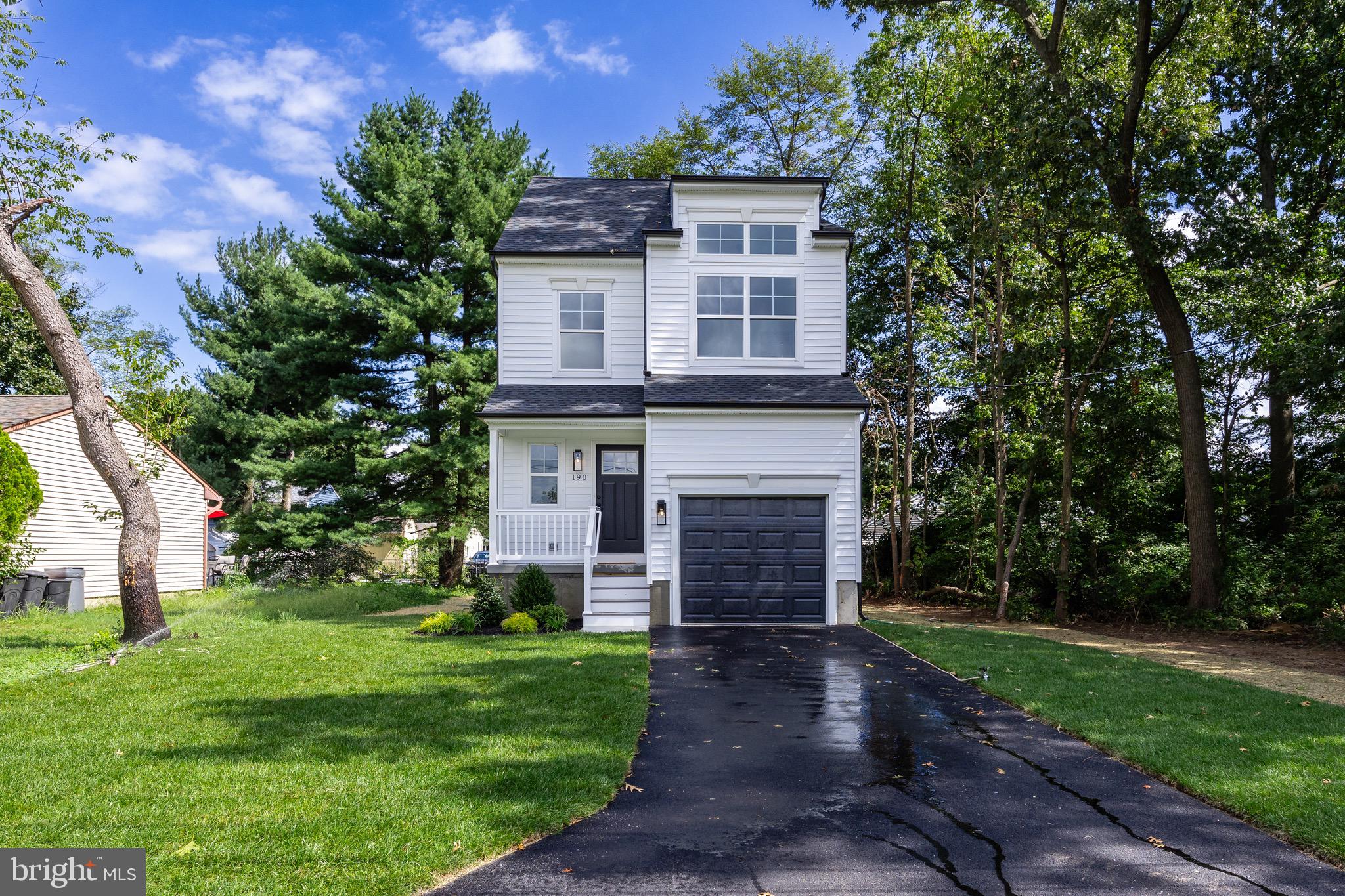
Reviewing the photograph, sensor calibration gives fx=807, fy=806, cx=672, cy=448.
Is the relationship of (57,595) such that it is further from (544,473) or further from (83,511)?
(544,473)

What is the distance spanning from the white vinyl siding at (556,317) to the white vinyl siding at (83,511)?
7273 millimetres

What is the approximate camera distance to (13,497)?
13.9 meters

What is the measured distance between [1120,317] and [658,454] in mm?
9840

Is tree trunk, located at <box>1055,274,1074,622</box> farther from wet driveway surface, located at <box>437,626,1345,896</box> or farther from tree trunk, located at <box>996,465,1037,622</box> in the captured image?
wet driveway surface, located at <box>437,626,1345,896</box>

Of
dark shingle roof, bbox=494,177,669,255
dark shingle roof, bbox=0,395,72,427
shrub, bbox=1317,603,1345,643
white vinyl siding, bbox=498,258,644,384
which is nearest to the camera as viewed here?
shrub, bbox=1317,603,1345,643

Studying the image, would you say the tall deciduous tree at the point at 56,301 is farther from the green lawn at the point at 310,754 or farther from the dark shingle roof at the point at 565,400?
the dark shingle roof at the point at 565,400

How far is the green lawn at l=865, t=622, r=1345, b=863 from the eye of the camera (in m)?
4.80

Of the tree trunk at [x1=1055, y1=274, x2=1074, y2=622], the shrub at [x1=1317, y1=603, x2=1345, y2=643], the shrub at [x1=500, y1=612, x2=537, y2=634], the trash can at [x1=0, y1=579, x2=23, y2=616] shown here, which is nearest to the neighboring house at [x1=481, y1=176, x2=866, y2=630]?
the shrub at [x1=500, y1=612, x2=537, y2=634]

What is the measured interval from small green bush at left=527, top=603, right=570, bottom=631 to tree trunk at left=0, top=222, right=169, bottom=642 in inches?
197

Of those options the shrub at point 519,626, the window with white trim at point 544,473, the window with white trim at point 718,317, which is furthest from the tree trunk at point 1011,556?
the shrub at point 519,626

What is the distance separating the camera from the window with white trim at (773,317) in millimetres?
15258

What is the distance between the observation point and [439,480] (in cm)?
2209

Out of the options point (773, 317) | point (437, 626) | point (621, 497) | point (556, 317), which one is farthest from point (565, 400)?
point (437, 626)

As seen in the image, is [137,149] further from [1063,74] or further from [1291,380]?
[1291,380]
